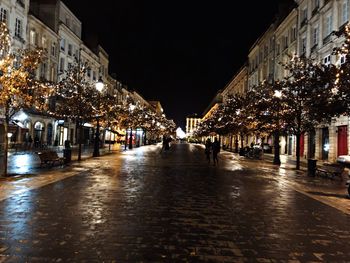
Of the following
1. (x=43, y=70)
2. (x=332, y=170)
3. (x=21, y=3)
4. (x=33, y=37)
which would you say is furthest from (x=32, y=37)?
(x=332, y=170)

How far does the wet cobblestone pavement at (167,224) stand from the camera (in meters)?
6.26

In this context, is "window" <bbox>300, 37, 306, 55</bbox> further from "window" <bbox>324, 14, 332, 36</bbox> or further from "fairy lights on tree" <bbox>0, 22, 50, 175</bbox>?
"fairy lights on tree" <bbox>0, 22, 50, 175</bbox>

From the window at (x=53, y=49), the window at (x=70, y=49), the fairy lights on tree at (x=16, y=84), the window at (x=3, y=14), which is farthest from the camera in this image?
the window at (x=70, y=49)

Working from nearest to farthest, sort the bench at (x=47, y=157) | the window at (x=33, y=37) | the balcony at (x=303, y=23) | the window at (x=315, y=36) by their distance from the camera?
the bench at (x=47, y=157)
the window at (x=315, y=36)
the balcony at (x=303, y=23)
the window at (x=33, y=37)

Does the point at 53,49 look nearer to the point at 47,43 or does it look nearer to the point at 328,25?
the point at 47,43

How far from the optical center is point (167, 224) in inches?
328

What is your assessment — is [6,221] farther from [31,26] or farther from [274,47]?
[274,47]

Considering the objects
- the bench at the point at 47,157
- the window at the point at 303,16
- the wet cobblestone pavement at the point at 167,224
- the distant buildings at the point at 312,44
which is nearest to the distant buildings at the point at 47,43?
the bench at the point at 47,157

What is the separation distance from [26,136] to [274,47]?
105ft

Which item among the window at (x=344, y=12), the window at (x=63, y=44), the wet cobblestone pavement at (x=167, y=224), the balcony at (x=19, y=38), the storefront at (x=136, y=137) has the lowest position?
the wet cobblestone pavement at (x=167, y=224)

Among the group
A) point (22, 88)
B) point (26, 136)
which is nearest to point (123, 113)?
point (26, 136)

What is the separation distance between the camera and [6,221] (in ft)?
26.9

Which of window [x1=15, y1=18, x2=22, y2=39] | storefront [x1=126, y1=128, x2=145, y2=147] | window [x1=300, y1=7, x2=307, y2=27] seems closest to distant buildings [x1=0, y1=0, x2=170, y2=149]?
window [x1=15, y1=18, x2=22, y2=39]

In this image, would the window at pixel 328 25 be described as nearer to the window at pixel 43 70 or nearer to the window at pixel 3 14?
the window at pixel 3 14
